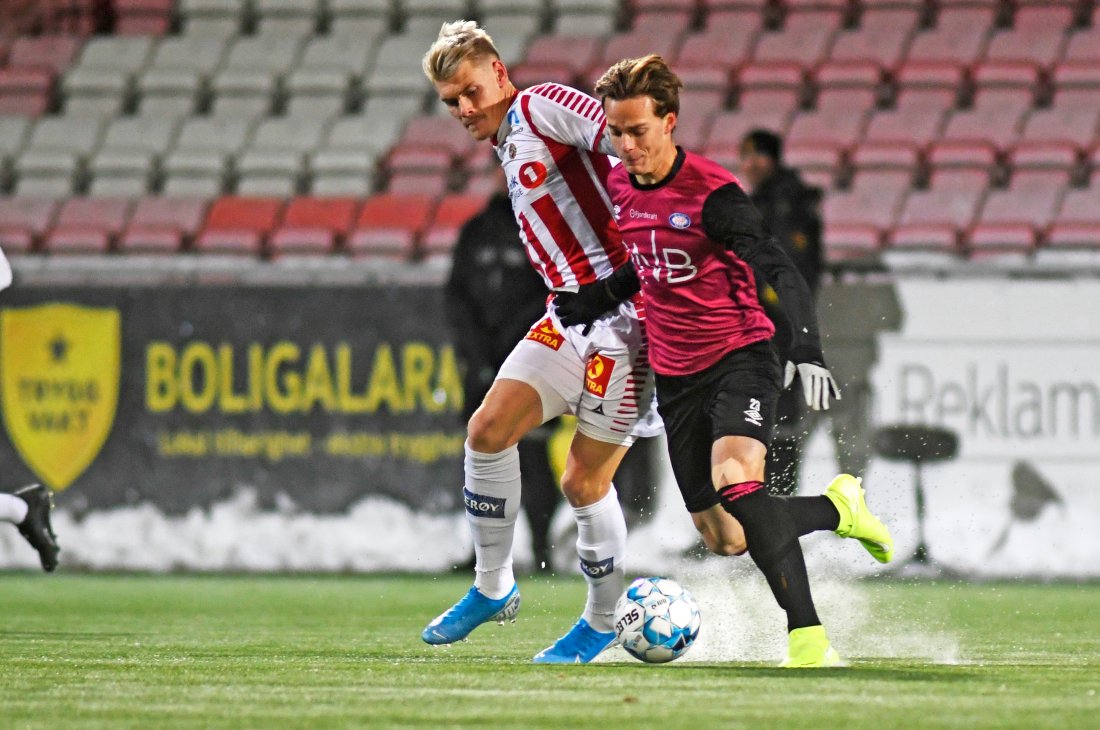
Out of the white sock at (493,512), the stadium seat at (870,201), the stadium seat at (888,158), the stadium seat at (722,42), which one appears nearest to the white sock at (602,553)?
the white sock at (493,512)

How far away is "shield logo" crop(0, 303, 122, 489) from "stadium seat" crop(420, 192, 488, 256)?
2.32 meters

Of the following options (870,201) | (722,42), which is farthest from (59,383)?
(722,42)

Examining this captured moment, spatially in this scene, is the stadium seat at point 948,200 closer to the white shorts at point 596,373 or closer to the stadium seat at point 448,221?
the stadium seat at point 448,221

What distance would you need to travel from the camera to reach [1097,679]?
4973mm

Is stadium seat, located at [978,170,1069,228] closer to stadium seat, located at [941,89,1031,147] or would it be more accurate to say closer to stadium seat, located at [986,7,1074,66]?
stadium seat, located at [941,89,1031,147]

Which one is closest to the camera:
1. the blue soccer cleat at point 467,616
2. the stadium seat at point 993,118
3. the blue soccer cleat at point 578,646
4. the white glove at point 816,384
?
the white glove at point 816,384

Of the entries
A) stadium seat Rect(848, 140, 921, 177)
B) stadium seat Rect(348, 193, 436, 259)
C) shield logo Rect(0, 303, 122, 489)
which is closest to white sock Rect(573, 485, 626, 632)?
shield logo Rect(0, 303, 122, 489)

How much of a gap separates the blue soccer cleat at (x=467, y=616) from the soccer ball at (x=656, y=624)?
563 millimetres

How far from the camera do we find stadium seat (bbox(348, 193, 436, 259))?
40.6ft

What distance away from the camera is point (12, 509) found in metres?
7.57

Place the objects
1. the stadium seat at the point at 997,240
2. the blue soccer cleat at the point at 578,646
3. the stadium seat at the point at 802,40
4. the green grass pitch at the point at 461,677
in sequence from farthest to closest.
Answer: the stadium seat at the point at 802,40
the stadium seat at the point at 997,240
the blue soccer cleat at the point at 578,646
the green grass pitch at the point at 461,677

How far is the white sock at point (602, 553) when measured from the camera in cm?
603

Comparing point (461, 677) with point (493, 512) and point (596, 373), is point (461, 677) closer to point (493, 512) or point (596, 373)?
point (493, 512)

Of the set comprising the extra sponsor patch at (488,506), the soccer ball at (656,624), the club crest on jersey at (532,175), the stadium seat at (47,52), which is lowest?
the soccer ball at (656,624)
